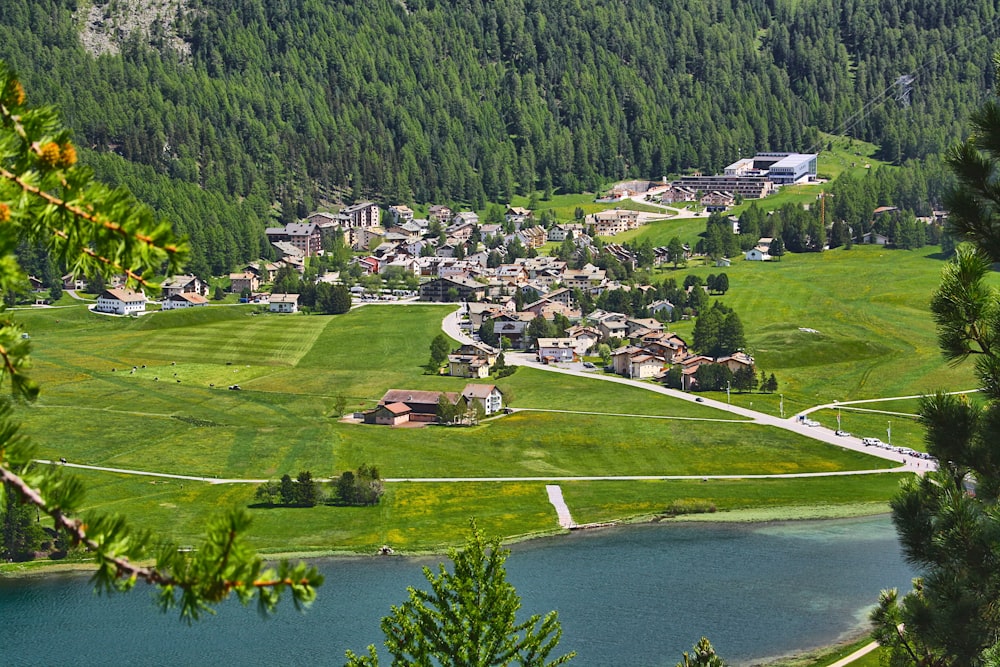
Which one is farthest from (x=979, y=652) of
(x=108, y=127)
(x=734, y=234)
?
(x=108, y=127)

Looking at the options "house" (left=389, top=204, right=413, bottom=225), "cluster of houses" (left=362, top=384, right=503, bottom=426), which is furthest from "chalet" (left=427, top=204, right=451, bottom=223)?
"cluster of houses" (left=362, top=384, right=503, bottom=426)

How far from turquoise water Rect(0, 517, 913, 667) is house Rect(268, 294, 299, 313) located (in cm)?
7137

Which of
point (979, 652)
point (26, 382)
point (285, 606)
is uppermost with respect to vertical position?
point (26, 382)

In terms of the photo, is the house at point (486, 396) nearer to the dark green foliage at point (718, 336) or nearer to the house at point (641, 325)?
the dark green foliage at point (718, 336)

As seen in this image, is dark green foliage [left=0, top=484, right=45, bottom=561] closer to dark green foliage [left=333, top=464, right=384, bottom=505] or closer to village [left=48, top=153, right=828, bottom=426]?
dark green foliage [left=333, top=464, right=384, bottom=505]

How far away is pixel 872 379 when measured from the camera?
92000 millimetres

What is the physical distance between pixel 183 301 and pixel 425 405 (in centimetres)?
4999

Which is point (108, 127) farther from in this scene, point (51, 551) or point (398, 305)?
point (51, 551)

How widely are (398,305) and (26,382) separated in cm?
12229

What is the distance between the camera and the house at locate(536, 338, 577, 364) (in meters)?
103

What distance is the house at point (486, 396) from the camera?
8438 cm

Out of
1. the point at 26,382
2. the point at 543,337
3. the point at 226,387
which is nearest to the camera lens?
the point at 26,382

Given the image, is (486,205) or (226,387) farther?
(486,205)

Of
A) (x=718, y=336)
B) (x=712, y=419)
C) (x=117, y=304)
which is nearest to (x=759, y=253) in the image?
(x=718, y=336)
